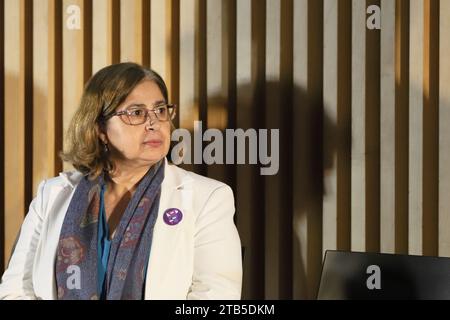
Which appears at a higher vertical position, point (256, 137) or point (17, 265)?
point (256, 137)

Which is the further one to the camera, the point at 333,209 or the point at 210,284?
the point at 333,209

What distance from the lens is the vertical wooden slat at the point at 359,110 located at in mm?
2912

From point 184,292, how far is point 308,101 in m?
1.02

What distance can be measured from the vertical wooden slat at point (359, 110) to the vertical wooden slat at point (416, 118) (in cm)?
18

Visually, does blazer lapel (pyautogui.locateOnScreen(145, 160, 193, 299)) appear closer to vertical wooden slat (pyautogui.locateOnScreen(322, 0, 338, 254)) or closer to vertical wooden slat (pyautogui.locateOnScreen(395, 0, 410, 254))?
vertical wooden slat (pyautogui.locateOnScreen(322, 0, 338, 254))

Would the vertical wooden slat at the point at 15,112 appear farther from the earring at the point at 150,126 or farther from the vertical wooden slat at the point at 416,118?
the vertical wooden slat at the point at 416,118

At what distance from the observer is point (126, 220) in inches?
A: 95.3

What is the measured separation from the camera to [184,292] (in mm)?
2334

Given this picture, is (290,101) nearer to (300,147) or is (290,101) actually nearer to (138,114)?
(300,147)

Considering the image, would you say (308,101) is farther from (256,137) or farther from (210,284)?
(210,284)

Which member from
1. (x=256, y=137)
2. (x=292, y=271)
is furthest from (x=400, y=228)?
(x=256, y=137)

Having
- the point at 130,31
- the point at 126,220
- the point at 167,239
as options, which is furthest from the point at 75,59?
the point at 167,239

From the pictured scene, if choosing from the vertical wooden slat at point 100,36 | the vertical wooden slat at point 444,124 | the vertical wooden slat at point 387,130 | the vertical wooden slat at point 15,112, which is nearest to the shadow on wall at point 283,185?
the vertical wooden slat at point 387,130
